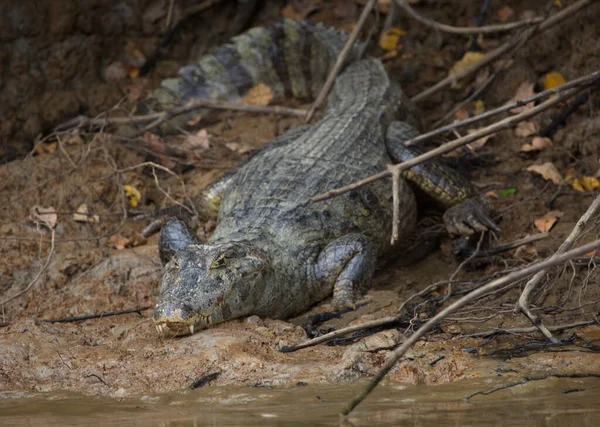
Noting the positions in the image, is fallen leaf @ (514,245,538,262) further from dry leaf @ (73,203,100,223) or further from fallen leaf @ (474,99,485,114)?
dry leaf @ (73,203,100,223)

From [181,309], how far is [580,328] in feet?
6.28

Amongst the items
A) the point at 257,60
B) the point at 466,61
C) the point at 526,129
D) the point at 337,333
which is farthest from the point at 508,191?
the point at 337,333

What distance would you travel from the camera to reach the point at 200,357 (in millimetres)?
3938

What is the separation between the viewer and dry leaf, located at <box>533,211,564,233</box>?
557cm

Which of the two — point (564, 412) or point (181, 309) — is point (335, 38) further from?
point (564, 412)

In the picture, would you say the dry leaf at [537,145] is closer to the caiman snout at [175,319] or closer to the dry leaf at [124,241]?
the dry leaf at [124,241]

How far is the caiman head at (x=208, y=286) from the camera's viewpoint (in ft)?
13.9

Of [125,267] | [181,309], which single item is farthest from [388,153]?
[181,309]

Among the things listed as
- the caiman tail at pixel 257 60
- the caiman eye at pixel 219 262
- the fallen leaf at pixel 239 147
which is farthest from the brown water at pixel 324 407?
the caiman tail at pixel 257 60

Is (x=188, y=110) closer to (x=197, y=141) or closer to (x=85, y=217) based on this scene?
(x=197, y=141)

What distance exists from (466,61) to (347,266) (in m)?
3.04

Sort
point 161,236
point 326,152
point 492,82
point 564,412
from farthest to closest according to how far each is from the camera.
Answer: point 492,82, point 326,152, point 161,236, point 564,412

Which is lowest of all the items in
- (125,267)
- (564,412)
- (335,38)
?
(125,267)

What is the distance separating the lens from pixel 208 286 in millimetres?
4383
